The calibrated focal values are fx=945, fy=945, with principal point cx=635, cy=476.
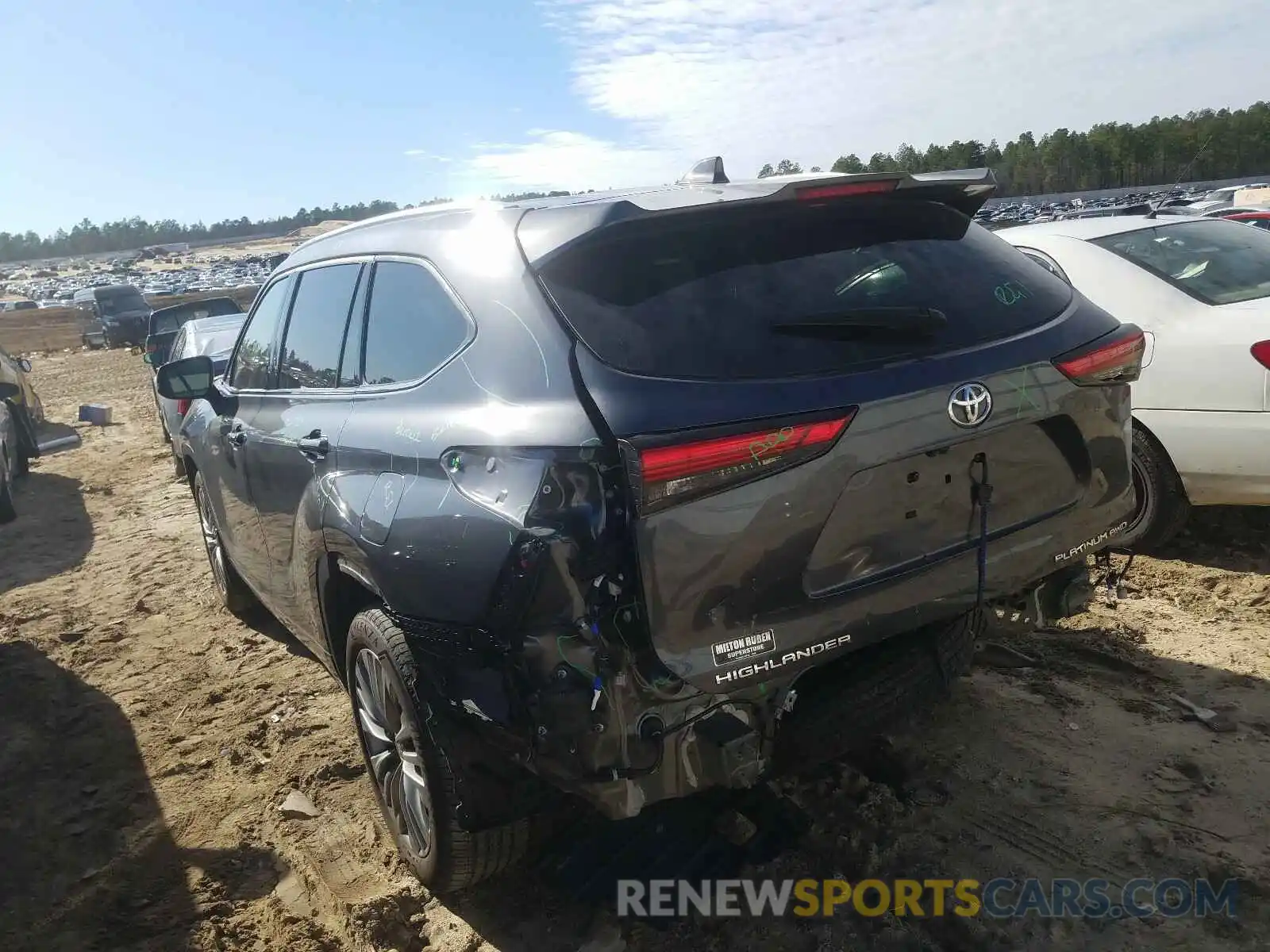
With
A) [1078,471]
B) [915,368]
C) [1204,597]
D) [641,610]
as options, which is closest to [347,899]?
[641,610]

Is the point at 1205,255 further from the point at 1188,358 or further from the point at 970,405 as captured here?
the point at 970,405

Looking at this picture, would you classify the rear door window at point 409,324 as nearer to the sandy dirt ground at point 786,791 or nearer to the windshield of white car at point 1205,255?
the sandy dirt ground at point 786,791

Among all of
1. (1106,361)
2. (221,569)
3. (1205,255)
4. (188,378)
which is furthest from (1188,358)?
(221,569)

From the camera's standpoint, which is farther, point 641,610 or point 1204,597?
point 1204,597

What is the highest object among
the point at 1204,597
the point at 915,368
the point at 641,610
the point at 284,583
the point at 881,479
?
the point at 915,368

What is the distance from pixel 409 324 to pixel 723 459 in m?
1.24

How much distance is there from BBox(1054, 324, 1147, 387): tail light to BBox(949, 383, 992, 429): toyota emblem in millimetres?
323

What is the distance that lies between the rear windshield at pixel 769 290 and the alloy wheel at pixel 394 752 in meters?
1.24

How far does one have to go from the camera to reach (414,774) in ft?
9.13

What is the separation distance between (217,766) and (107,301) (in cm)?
3069

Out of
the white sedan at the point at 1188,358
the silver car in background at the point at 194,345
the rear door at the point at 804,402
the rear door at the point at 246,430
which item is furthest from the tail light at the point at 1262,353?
the silver car in background at the point at 194,345

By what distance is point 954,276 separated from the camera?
2.62 metres

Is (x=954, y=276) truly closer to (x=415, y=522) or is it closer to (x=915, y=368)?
(x=915, y=368)

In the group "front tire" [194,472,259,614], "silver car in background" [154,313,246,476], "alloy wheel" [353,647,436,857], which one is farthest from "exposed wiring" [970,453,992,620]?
"silver car in background" [154,313,246,476]
